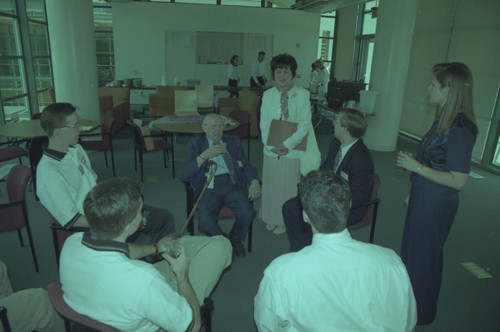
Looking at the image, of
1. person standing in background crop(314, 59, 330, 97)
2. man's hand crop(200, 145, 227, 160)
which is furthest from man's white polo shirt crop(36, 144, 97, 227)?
person standing in background crop(314, 59, 330, 97)

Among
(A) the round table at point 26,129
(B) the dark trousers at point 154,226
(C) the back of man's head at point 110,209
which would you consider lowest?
(B) the dark trousers at point 154,226

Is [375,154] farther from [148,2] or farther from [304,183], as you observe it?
[148,2]

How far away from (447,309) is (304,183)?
1971 millimetres

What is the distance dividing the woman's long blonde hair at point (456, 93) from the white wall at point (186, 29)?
442 inches

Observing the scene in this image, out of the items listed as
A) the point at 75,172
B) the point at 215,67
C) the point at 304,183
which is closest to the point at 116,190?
the point at 304,183

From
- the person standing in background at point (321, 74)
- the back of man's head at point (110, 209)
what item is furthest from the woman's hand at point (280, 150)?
the person standing in background at point (321, 74)

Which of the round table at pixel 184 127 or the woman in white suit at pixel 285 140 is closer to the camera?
the woman in white suit at pixel 285 140

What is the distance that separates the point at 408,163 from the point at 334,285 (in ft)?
3.85

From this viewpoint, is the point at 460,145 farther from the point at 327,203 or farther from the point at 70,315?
the point at 70,315

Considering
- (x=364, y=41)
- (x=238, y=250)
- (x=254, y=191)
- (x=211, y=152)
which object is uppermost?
(x=364, y=41)

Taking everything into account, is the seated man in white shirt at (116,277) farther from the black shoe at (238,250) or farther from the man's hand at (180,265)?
the black shoe at (238,250)

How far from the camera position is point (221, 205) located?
9.54 feet

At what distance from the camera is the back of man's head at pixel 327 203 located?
4.11 ft

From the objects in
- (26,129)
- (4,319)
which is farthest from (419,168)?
(26,129)
